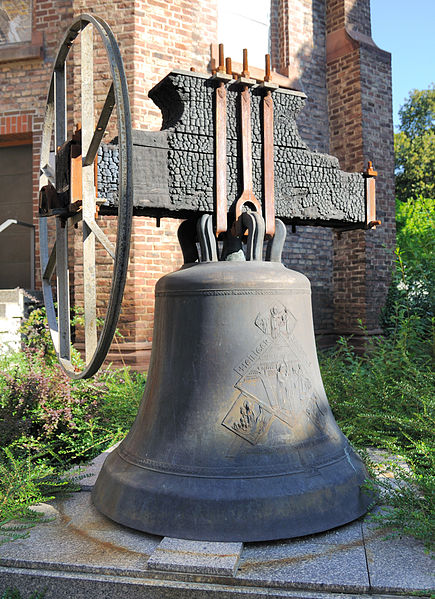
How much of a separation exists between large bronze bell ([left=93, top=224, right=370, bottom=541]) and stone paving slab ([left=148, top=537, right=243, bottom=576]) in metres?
0.05

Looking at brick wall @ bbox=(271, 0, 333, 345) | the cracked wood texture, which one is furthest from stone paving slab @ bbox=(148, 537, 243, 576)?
brick wall @ bbox=(271, 0, 333, 345)

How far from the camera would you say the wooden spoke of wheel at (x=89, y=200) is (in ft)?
6.41

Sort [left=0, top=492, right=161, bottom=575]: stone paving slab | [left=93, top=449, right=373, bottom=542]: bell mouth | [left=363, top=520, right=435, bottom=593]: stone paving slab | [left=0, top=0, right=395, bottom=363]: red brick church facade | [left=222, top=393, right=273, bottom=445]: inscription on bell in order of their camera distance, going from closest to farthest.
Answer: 1. [left=363, top=520, right=435, bottom=593]: stone paving slab
2. [left=0, top=492, right=161, bottom=575]: stone paving slab
3. [left=93, top=449, right=373, bottom=542]: bell mouth
4. [left=222, top=393, right=273, bottom=445]: inscription on bell
5. [left=0, top=0, right=395, bottom=363]: red brick church facade

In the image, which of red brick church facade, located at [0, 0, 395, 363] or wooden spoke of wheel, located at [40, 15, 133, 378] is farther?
red brick church facade, located at [0, 0, 395, 363]

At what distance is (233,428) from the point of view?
233 cm

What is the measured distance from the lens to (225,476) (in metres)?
2.24

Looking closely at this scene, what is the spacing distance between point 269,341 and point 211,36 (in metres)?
6.25

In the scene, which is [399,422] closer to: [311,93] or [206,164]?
[206,164]

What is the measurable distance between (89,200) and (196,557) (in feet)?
4.67

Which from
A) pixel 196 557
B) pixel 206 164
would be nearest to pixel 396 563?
pixel 196 557

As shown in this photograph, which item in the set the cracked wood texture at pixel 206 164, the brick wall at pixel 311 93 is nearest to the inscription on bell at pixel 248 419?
the cracked wood texture at pixel 206 164

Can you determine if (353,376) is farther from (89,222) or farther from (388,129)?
(388,129)

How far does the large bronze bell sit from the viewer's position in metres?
2.19

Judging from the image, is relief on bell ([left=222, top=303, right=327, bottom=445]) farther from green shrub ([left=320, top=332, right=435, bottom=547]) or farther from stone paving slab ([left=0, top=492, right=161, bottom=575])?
stone paving slab ([left=0, top=492, right=161, bottom=575])
